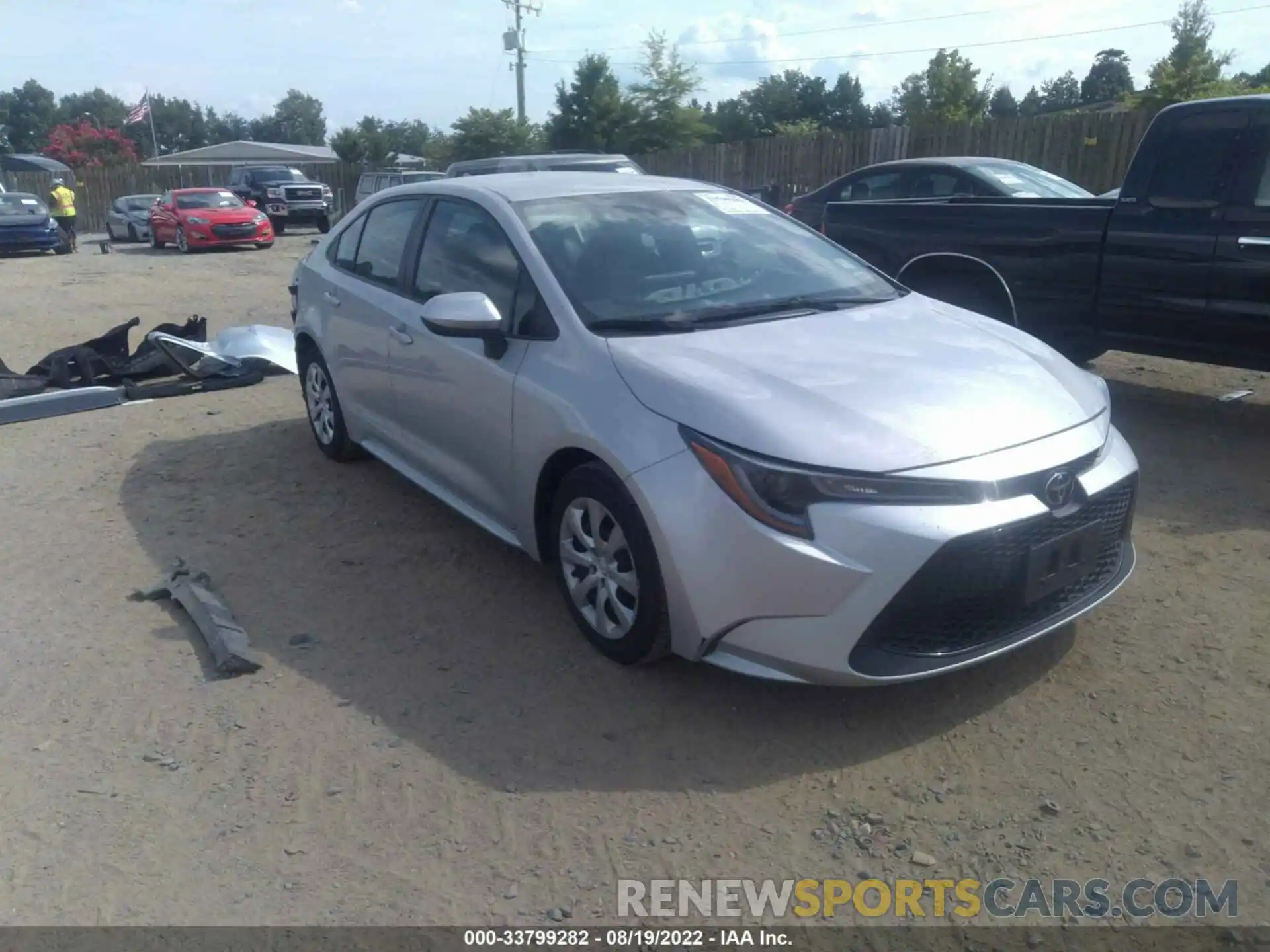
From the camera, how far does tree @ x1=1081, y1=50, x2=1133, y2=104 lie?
285ft

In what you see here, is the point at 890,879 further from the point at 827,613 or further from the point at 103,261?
the point at 103,261

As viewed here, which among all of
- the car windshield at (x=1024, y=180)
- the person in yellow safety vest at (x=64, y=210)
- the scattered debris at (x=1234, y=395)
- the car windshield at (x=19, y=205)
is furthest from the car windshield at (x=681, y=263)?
the person in yellow safety vest at (x=64, y=210)

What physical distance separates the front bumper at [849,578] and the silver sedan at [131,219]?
28399 millimetres

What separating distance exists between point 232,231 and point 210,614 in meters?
22.4

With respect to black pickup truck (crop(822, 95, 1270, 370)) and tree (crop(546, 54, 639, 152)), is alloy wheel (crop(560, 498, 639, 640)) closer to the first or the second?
black pickup truck (crop(822, 95, 1270, 370))

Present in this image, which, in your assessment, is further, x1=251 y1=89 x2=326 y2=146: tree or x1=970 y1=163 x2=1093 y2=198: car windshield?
x1=251 y1=89 x2=326 y2=146: tree

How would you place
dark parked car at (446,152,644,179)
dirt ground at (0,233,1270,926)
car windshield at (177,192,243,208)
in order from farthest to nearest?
car windshield at (177,192,243,208) → dark parked car at (446,152,644,179) → dirt ground at (0,233,1270,926)

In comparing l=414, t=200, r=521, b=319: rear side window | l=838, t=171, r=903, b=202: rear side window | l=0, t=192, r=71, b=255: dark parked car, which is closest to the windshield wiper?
l=414, t=200, r=521, b=319: rear side window

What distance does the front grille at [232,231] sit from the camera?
24.5 metres

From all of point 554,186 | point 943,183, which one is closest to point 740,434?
point 554,186

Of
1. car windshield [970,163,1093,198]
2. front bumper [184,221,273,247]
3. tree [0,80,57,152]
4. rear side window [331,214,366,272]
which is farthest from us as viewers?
tree [0,80,57,152]

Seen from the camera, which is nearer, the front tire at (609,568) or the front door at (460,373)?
the front tire at (609,568)

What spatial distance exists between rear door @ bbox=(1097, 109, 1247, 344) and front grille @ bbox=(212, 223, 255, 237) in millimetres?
21816

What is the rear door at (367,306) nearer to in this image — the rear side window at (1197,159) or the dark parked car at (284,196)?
the rear side window at (1197,159)
